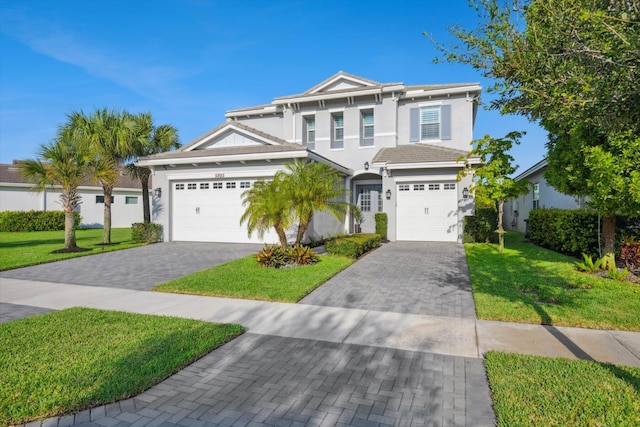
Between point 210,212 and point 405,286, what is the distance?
10500 millimetres

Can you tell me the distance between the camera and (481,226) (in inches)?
614

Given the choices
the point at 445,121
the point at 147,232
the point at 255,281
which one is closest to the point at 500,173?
the point at 445,121

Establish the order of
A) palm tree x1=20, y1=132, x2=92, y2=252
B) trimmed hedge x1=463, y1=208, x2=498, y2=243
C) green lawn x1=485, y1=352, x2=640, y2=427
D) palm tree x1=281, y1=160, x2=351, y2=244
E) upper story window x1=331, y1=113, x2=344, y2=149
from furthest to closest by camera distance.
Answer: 1. upper story window x1=331, y1=113, x2=344, y2=149
2. trimmed hedge x1=463, y1=208, x2=498, y2=243
3. palm tree x1=20, y1=132, x2=92, y2=252
4. palm tree x1=281, y1=160, x2=351, y2=244
5. green lawn x1=485, y1=352, x2=640, y2=427

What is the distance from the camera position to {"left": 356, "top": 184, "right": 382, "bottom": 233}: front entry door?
755 inches

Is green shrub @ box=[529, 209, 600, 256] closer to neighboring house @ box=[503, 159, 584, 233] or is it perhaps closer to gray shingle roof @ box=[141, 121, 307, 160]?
neighboring house @ box=[503, 159, 584, 233]

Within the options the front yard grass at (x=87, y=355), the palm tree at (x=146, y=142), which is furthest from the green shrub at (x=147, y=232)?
the front yard grass at (x=87, y=355)

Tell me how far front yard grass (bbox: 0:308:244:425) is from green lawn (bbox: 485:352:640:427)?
341 centimetres

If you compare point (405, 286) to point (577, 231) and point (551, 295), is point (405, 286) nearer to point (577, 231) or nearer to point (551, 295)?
point (551, 295)

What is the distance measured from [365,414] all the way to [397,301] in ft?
12.9

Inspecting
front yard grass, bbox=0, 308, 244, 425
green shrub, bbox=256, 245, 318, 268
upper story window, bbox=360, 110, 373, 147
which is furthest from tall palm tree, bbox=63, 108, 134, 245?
upper story window, bbox=360, 110, 373, 147

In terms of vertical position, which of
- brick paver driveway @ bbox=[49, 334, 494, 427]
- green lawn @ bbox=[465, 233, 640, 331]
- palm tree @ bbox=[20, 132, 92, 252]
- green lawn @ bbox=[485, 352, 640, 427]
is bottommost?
brick paver driveway @ bbox=[49, 334, 494, 427]

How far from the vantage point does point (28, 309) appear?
6.56m

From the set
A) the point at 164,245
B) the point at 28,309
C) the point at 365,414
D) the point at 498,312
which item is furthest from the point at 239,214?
the point at 365,414

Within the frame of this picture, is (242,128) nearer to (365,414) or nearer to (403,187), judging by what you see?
(403,187)
